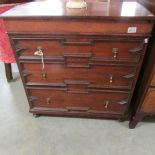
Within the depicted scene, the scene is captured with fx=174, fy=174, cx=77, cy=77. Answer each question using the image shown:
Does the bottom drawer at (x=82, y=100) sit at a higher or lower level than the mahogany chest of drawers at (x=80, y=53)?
lower

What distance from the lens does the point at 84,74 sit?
1274 millimetres

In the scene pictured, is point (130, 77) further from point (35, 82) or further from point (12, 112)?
point (12, 112)

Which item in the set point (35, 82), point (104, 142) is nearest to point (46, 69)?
point (35, 82)

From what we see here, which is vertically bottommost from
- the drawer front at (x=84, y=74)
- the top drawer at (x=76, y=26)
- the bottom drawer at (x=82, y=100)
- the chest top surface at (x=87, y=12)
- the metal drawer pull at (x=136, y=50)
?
the bottom drawer at (x=82, y=100)

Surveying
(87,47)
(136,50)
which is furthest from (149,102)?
(87,47)

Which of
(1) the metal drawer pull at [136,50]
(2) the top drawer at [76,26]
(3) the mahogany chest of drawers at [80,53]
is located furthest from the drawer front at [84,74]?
(2) the top drawer at [76,26]

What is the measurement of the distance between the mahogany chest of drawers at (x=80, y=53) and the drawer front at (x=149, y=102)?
0.13m

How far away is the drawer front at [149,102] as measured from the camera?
4.08 ft

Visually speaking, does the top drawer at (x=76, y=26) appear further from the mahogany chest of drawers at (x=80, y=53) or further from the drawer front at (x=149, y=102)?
the drawer front at (x=149, y=102)

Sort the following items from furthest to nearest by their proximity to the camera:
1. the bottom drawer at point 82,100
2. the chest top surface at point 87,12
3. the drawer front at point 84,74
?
the bottom drawer at point 82,100
the drawer front at point 84,74
the chest top surface at point 87,12

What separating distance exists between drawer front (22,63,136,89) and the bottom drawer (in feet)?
0.33

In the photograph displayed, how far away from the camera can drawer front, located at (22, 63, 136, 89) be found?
4.05 feet

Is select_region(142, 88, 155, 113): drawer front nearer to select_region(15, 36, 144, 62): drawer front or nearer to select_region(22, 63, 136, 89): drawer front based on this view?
select_region(22, 63, 136, 89): drawer front

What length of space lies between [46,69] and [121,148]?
83cm
